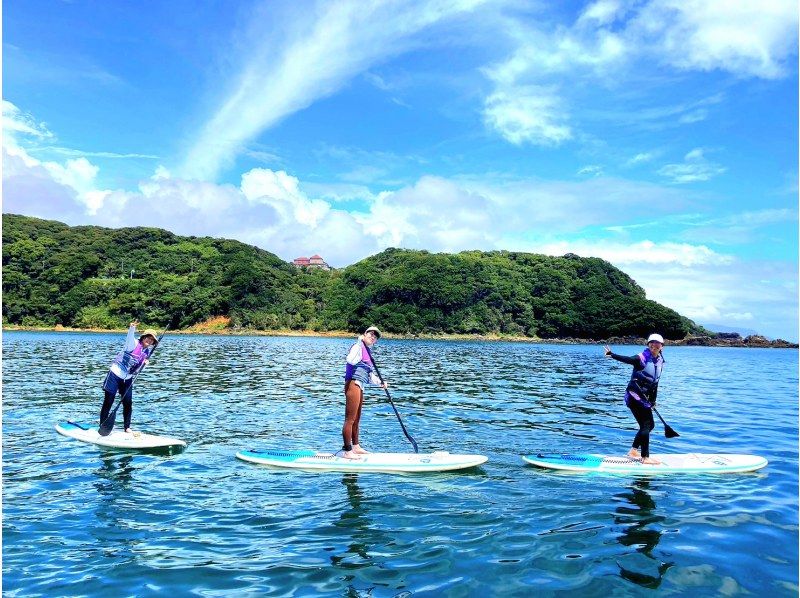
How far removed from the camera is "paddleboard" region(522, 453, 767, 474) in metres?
12.6

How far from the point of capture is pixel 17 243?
422 feet

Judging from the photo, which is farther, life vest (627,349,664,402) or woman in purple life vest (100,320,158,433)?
woman in purple life vest (100,320,158,433)

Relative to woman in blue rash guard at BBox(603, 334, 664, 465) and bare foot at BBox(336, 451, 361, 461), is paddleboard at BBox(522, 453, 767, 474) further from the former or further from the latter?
bare foot at BBox(336, 451, 361, 461)

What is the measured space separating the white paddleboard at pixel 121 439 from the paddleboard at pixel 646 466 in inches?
359

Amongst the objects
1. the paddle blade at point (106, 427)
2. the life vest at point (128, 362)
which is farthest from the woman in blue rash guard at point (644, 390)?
the paddle blade at point (106, 427)

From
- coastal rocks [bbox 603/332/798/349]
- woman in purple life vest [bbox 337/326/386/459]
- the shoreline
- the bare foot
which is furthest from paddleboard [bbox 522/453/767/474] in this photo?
coastal rocks [bbox 603/332/798/349]

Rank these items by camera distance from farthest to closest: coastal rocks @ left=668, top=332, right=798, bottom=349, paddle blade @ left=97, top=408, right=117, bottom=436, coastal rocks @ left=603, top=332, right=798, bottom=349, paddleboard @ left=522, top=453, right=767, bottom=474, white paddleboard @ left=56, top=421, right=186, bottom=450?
coastal rocks @ left=668, top=332, right=798, bottom=349
coastal rocks @ left=603, top=332, right=798, bottom=349
paddle blade @ left=97, top=408, right=117, bottom=436
white paddleboard @ left=56, top=421, right=186, bottom=450
paddleboard @ left=522, top=453, right=767, bottom=474

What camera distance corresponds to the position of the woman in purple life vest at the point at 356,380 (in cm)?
1242

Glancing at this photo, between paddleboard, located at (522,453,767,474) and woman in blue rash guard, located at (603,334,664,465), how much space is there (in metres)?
0.27

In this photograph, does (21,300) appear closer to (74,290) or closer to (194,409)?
(74,290)

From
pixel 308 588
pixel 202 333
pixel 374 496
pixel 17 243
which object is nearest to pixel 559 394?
pixel 374 496

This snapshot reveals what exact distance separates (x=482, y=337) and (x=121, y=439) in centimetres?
12762

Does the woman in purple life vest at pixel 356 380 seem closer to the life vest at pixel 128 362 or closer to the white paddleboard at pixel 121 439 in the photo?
the white paddleboard at pixel 121 439

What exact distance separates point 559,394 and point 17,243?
5583 inches
